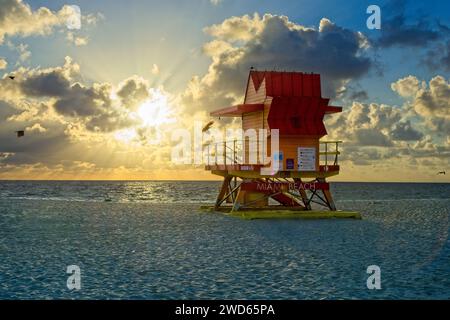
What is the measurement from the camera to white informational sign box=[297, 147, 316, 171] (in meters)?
31.5

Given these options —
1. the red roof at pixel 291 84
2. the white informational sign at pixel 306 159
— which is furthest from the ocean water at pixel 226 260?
the red roof at pixel 291 84

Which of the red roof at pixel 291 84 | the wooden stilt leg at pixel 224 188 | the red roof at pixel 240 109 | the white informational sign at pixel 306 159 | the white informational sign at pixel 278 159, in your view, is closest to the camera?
the white informational sign at pixel 278 159

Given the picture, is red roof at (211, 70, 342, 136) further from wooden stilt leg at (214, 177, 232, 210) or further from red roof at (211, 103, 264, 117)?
wooden stilt leg at (214, 177, 232, 210)

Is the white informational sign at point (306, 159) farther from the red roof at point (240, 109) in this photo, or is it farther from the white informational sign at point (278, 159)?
the red roof at point (240, 109)

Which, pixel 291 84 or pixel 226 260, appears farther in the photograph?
pixel 291 84

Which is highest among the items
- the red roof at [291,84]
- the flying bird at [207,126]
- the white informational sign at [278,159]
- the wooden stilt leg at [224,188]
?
the red roof at [291,84]

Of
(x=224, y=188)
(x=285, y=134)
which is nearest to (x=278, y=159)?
(x=285, y=134)

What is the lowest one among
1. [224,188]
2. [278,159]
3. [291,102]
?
[224,188]

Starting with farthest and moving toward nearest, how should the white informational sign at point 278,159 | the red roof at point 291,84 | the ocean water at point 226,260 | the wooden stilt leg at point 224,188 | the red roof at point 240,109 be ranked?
the wooden stilt leg at point 224,188, the red roof at point 291,84, the red roof at point 240,109, the white informational sign at point 278,159, the ocean water at point 226,260

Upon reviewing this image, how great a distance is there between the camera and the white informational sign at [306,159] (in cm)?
3153

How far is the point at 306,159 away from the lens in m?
31.7

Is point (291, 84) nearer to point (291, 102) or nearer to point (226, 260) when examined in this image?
point (291, 102)

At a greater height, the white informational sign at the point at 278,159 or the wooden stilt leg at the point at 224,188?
the white informational sign at the point at 278,159

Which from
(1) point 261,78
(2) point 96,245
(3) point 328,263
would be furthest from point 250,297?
(1) point 261,78
